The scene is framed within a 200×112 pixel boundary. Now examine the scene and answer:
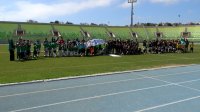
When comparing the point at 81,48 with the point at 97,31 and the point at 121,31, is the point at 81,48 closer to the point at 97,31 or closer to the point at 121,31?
the point at 97,31

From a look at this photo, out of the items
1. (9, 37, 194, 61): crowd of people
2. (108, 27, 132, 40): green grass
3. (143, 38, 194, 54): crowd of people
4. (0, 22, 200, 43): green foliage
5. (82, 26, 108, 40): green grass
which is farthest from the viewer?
(108, 27, 132, 40): green grass

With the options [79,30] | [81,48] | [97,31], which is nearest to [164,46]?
[81,48]

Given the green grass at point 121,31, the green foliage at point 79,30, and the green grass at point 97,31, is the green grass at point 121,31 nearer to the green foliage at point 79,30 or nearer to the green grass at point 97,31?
the green foliage at point 79,30

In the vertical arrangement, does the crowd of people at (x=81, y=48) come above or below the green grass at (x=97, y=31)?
below

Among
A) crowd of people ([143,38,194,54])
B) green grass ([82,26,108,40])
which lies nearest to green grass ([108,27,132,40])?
green grass ([82,26,108,40])

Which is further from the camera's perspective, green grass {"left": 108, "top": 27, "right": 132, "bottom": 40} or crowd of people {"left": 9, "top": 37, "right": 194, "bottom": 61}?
green grass {"left": 108, "top": 27, "right": 132, "bottom": 40}

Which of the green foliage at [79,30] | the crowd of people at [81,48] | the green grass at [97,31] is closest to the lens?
the crowd of people at [81,48]

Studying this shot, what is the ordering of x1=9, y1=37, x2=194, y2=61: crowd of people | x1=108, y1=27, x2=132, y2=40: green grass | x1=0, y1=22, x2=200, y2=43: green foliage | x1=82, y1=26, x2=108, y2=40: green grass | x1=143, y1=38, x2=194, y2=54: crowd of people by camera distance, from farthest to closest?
x1=108, y1=27, x2=132, y2=40: green grass, x1=82, y1=26, x2=108, y2=40: green grass, x1=0, y1=22, x2=200, y2=43: green foliage, x1=143, y1=38, x2=194, y2=54: crowd of people, x1=9, y1=37, x2=194, y2=61: crowd of people

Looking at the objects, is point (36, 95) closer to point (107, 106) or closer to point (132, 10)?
point (107, 106)

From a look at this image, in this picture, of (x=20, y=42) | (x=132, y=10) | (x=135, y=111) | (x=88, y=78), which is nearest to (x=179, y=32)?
(x=132, y=10)

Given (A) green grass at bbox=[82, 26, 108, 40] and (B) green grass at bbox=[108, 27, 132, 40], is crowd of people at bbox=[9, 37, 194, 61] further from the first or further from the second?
(B) green grass at bbox=[108, 27, 132, 40]

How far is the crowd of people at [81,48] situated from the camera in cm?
2389

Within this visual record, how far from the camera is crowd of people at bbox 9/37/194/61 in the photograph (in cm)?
2389

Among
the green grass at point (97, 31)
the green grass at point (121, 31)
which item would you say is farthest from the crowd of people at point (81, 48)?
the green grass at point (121, 31)
